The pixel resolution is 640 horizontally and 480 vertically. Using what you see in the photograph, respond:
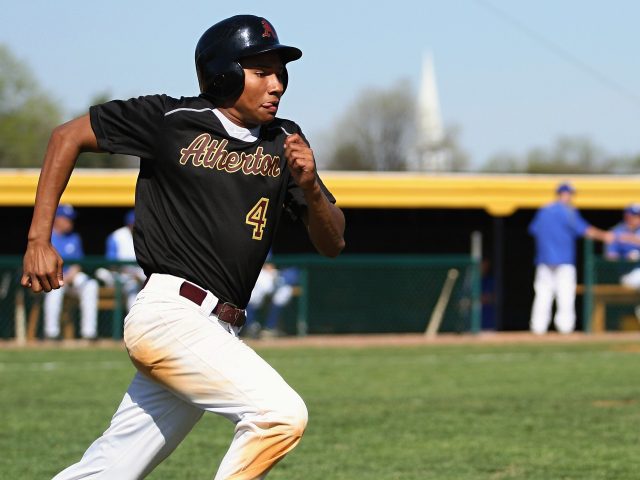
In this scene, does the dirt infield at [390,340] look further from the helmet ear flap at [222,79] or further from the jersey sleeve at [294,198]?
the helmet ear flap at [222,79]

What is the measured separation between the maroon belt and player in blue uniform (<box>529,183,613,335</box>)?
484 inches

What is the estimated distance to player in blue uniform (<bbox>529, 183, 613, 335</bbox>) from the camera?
15.9 m

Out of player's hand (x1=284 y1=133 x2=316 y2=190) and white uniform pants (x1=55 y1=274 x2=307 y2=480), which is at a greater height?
player's hand (x1=284 y1=133 x2=316 y2=190)

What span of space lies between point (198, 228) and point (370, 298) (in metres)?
12.7

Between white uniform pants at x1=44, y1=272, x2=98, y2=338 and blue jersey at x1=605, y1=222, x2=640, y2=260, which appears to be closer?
white uniform pants at x1=44, y1=272, x2=98, y2=338

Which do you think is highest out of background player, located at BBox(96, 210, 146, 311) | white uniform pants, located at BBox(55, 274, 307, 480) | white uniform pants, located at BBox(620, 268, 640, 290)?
white uniform pants, located at BBox(55, 274, 307, 480)

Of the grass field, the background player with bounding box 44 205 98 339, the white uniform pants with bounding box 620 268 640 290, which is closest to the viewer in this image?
the grass field

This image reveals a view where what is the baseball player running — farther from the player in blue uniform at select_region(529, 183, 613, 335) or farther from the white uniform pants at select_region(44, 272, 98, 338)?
the player in blue uniform at select_region(529, 183, 613, 335)

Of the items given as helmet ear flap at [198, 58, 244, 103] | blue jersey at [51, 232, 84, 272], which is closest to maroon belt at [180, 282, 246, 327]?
A: helmet ear flap at [198, 58, 244, 103]

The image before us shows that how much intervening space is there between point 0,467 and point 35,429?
1.46 m

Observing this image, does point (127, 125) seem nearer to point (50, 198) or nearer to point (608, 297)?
point (50, 198)

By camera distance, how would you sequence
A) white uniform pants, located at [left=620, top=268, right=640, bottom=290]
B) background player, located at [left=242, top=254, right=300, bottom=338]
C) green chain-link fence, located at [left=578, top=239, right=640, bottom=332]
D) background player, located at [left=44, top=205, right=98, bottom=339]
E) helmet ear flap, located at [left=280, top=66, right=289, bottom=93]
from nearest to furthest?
helmet ear flap, located at [left=280, top=66, right=289, bottom=93]
background player, located at [left=44, top=205, right=98, bottom=339]
background player, located at [left=242, top=254, right=300, bottom=338]
white uniform pants, located at [left=620, top=268, right=640, bottom=290]
green chain-link fence, located at [left=578, top=239, right=640, bottom=332]

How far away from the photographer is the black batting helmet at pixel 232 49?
393 cm

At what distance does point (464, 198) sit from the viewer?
58.1 feet
